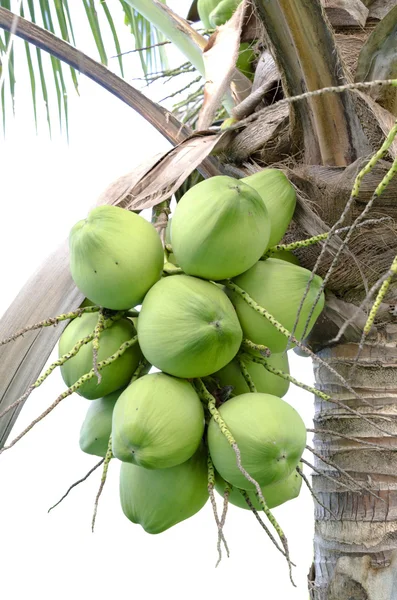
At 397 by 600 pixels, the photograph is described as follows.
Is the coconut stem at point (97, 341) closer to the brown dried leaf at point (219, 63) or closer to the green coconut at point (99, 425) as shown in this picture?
the green coconut at point (99, 425)

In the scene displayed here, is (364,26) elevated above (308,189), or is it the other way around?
(364,26)

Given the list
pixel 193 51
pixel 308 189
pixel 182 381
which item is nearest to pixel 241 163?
pixel 308 189

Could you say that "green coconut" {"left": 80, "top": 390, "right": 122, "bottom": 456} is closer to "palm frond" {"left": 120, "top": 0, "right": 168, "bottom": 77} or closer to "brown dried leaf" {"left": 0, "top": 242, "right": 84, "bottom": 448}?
"brown dried leaf" {"left": 0, "top": 242, "right": 84, "bottom": 448}

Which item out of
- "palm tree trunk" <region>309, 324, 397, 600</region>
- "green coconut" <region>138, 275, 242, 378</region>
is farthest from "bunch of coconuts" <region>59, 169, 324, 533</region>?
"palm tree trunk" <region>309, 324, 397, 600</region>

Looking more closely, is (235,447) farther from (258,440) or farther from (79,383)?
(79,383)

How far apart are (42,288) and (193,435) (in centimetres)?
26

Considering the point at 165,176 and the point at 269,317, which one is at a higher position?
the point at 165,176

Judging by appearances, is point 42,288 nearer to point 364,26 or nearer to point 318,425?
point 318,425

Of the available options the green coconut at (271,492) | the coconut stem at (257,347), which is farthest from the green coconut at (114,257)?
the green coconut at (271,492)

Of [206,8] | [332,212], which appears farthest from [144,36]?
[332,212]

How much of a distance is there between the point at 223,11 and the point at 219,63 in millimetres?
233

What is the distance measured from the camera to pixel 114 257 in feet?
2.08

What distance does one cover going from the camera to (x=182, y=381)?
0.64 m

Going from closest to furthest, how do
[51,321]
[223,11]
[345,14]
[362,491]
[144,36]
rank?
1. [51,321]
2. [362,491]
3. [345,14]
4. [223,11]
5. [144,36]
